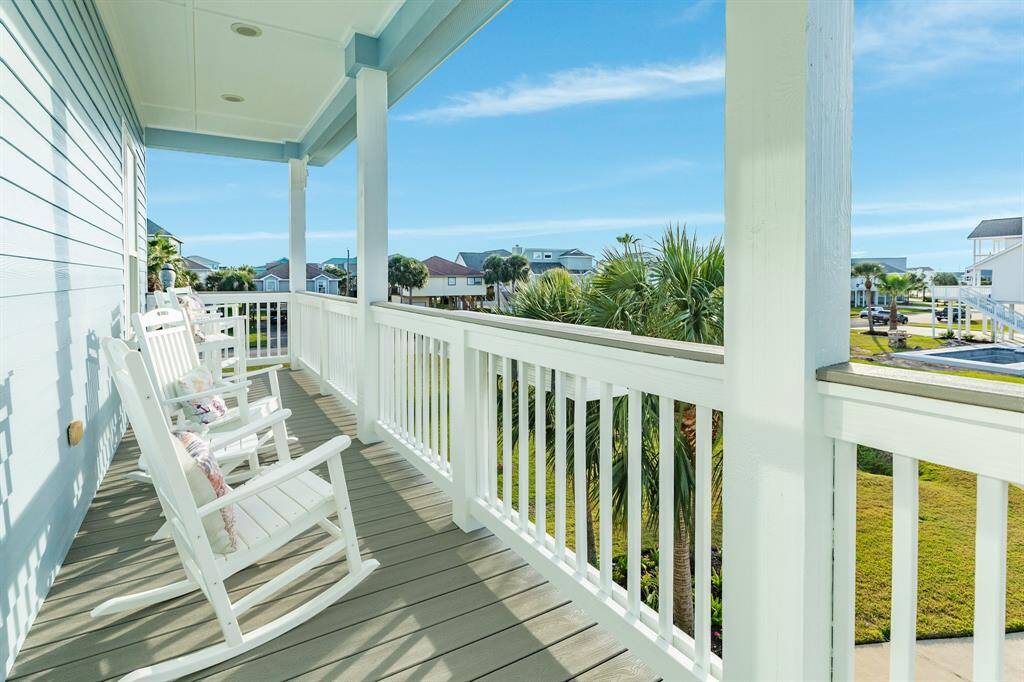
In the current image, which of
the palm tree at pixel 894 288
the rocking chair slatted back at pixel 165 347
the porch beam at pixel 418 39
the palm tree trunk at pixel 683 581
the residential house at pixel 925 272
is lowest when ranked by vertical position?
the palm tree trunk at pixel 683 581

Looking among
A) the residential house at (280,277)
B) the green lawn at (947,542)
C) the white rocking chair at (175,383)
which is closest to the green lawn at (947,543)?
the green lawn at (947,542)

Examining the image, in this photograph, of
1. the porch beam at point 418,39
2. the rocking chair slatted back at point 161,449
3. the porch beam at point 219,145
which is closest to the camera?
the rocking chair slatted back at point 161,449

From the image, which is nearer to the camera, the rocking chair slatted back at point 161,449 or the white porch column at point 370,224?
the rocking chair slatted back at point 161,449

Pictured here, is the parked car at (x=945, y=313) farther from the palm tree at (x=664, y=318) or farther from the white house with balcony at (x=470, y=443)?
the palm tree at (x=664, y=318)

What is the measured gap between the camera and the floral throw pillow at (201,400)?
3039 mm

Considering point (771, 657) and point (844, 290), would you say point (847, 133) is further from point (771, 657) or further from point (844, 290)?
point (771, 657)

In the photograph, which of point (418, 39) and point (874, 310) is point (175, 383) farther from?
point (874, 310)

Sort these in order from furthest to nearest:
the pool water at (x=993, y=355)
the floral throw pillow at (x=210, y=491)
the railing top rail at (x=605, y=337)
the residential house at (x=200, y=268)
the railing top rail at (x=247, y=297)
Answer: the residential house at (x=200, y=268) < the railing top rail at (x=247, y=297) < the floral throw pillow at (x=210, y=491) < the railing top rail at (x=605, y=337) < the pool water at (x=993, y=355)

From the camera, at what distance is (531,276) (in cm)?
542

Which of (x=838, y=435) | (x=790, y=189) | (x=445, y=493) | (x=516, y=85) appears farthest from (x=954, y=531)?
(x=516, y=85)

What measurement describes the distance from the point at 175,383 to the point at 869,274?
3244 millimetres

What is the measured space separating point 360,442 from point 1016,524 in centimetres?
369

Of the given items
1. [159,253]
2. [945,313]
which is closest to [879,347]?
[945,313]

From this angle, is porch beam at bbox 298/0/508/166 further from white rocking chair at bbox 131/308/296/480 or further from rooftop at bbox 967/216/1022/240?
rooftop at bbox 967/216/1022/240
